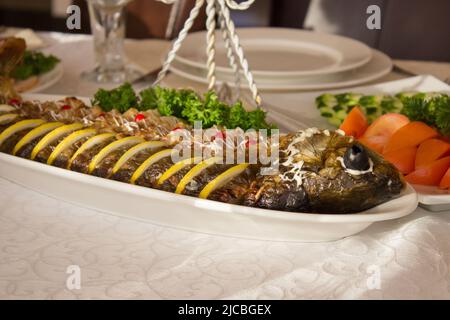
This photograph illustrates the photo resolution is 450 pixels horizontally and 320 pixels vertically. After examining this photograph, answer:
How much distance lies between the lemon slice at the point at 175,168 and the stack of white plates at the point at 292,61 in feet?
2.63

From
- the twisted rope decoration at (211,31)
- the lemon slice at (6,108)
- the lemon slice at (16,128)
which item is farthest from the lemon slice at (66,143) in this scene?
the twisted rope decoration at (211,31)

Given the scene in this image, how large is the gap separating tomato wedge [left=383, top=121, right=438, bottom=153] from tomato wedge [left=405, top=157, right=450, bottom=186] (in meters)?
0.09

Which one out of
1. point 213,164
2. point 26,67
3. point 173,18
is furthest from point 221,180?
point 173,18

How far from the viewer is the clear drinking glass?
2105 millimetres

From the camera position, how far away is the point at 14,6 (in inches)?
173

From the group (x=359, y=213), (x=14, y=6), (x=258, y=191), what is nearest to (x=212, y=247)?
(x=258, y=191)

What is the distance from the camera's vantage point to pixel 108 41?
217 centimetres

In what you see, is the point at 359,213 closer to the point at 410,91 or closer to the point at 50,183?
the point at 50,183

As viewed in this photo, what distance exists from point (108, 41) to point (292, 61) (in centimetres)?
64

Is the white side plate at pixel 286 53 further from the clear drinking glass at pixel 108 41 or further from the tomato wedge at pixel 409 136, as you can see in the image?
the tomato wedge at pixel 409 136

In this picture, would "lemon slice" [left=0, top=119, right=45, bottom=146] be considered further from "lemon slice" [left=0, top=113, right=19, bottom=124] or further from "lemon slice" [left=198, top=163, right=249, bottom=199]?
"lemon slice" [left=198, top=163, right=249, bottom=199]

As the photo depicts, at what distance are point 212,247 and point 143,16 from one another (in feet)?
8.29

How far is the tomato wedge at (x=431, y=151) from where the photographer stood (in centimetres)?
143

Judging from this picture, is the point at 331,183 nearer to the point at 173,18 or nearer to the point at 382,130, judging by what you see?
the point at 382,130
